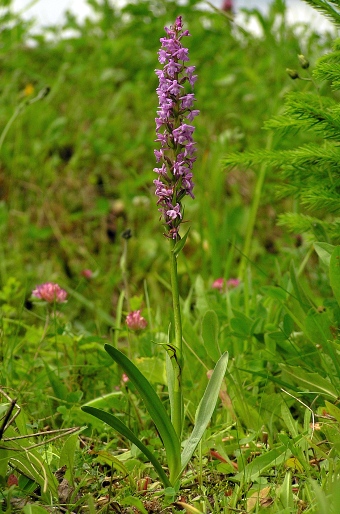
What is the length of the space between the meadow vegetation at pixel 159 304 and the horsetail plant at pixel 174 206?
0.39ft

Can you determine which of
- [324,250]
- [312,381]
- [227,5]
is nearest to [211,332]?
[312,381]

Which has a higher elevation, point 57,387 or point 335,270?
point 335,270

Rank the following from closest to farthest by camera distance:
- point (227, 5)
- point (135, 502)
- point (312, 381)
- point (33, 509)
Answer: point (33, 509) < point (135, 502) < point (312, 381) < point (227, 5)

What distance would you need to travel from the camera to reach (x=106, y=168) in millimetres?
4941

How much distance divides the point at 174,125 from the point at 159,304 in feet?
5.63

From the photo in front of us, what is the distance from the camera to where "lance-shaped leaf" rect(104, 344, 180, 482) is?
1508 mm

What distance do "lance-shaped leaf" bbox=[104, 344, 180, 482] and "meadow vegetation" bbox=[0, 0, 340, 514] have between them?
5.4 inches

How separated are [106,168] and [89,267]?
116cm

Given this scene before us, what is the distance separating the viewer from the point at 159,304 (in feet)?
10.5

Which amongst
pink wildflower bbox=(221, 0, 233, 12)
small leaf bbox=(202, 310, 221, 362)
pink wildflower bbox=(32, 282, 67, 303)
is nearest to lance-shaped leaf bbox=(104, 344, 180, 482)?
small leaf bbox=(202, 310, 221, 362)

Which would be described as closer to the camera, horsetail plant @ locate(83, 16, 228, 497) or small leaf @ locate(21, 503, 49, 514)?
small leaf @ locate(21, 503, 49, 514)

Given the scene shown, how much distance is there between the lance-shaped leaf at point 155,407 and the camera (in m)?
1.51

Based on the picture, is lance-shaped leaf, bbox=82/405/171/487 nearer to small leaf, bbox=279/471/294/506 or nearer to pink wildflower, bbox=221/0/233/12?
small leaf, bbox=279/471/294/506

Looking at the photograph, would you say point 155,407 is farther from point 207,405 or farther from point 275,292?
point 275,292
